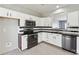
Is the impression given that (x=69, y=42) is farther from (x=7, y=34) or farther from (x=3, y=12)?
(x=3, y=12)

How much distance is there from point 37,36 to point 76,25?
148 centimetres

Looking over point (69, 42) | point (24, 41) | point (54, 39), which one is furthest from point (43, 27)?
point (69, 42)

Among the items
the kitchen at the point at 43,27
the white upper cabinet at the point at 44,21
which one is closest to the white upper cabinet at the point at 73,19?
the kitchen at the point at 43,27

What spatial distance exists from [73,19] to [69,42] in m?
0.73

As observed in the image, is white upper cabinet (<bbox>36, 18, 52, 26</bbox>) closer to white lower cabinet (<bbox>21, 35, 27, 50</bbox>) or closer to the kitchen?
the kitchen

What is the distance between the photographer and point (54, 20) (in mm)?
3047

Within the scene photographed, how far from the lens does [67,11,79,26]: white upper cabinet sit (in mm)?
2505

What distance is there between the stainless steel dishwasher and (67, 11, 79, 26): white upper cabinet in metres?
0.39

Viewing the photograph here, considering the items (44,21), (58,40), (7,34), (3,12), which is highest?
(3,12)

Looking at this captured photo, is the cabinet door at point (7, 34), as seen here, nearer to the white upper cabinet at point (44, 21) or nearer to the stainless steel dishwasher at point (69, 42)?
the white upper cabinet at point (44, 21)

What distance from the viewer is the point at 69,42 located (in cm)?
273

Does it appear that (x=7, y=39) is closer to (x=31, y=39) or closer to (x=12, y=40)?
(x=12, y=40)

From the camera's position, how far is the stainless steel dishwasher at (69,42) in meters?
2.56

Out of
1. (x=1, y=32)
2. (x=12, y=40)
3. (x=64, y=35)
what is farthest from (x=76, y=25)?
(x=1, y=32)
